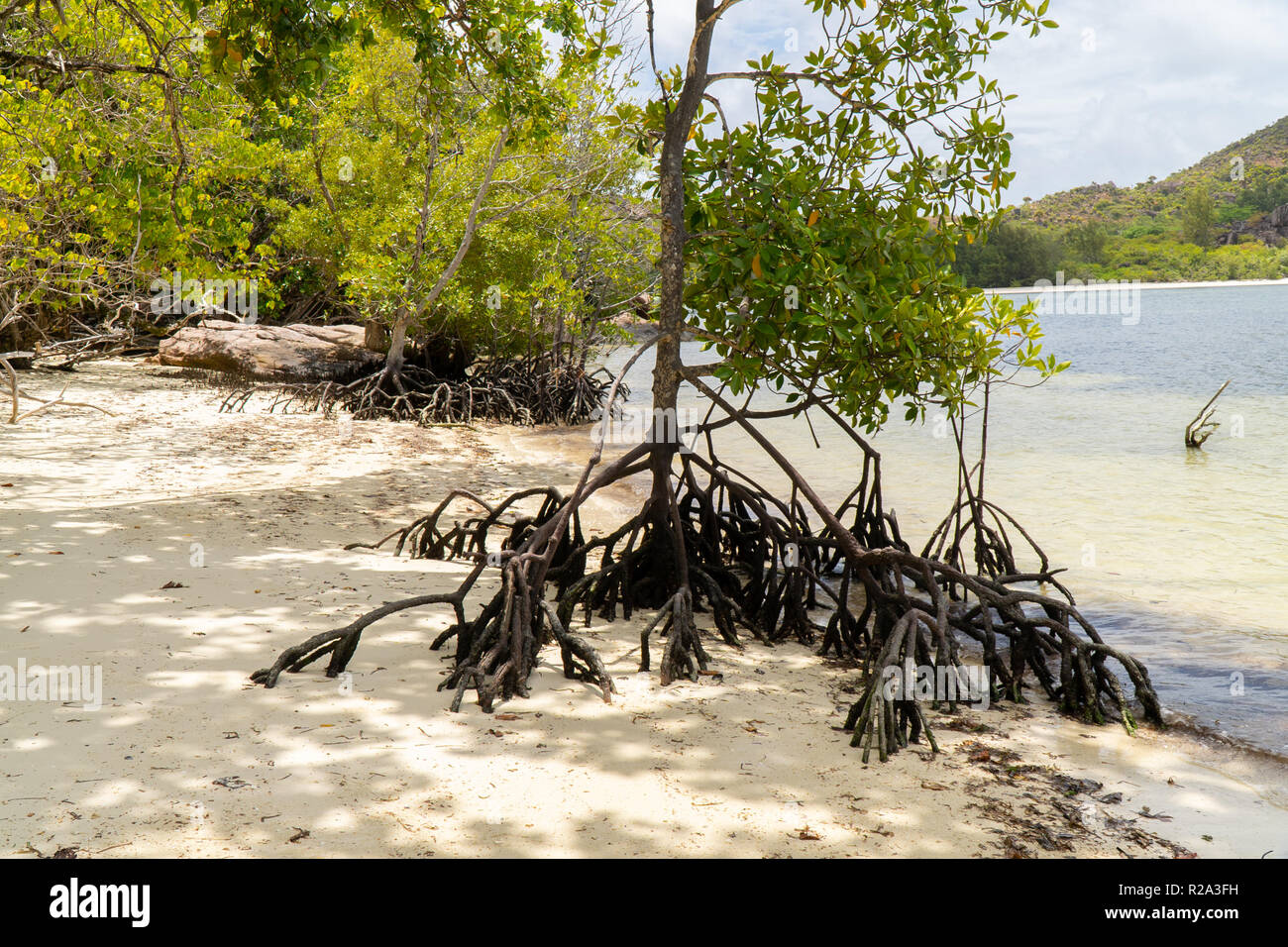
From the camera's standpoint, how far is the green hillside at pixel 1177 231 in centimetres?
8231

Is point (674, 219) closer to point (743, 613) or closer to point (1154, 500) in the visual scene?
point (743, 613)

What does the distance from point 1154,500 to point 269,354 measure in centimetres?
1395

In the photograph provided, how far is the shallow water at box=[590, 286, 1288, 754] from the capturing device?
609 cm

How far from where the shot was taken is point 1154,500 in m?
11.4

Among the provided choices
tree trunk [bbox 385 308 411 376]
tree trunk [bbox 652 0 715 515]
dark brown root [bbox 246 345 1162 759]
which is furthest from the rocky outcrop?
tree trunk [bbox 652 0 715 515]

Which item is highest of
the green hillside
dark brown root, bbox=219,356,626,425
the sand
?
the green hillside

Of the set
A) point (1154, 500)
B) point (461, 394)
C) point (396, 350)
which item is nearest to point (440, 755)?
point (1154, 500)

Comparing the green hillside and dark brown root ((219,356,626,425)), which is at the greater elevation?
the green hillside

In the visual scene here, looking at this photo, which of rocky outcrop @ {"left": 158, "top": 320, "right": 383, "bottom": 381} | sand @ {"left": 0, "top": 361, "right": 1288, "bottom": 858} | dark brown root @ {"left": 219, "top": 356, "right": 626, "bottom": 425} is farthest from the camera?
rocky outcrop @ {"left": 158, "top": 320, "right": 383, "bottom": 381}

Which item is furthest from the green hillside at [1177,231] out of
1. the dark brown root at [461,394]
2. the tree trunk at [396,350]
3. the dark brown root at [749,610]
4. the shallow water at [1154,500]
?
the dark brown root at [749,610]

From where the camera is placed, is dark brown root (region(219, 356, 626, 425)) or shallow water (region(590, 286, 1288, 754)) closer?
shallow water (region(590, 286, 1288, 754))

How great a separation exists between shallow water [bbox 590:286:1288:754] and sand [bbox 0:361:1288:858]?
5.08 ft

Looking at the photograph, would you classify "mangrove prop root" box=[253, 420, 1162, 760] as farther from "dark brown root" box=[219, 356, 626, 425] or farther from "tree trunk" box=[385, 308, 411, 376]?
"tree trunk" box=[385, 308, 411, 376]

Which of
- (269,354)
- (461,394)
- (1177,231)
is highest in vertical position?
(1177,231)
